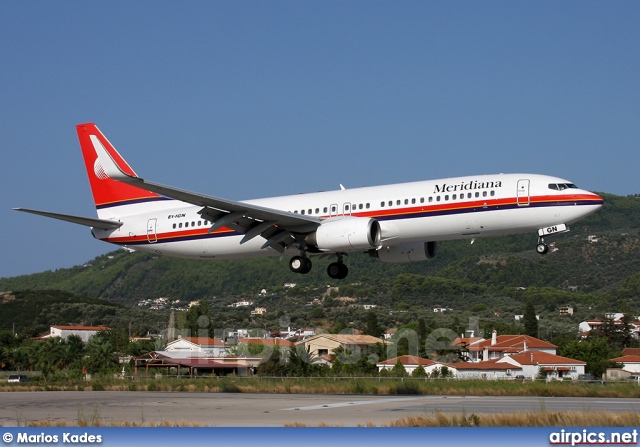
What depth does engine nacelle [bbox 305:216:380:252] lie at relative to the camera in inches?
1543

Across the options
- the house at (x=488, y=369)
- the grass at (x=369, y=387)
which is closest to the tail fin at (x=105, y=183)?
the grass at (x=369, y=387)

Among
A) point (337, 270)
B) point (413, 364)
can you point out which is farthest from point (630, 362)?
point (337, 270)

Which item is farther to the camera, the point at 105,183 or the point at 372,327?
the point at 372,327

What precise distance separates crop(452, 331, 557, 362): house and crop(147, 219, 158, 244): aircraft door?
3926cm

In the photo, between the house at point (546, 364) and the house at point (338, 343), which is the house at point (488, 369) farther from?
the house at point (338, 343)

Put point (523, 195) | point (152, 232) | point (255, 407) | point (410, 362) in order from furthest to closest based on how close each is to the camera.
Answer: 1. point (410, 362)
2. point (152, 232)
3. point (523, 195)
4. point (255, 407)

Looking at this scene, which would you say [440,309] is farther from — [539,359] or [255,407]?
[255,407]

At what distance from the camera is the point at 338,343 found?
7750 cm

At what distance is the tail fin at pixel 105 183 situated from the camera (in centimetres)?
4825

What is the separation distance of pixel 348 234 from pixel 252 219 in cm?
497

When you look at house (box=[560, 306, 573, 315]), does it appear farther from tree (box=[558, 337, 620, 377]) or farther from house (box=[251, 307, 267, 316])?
house (box=[251, 307, 267, 316])

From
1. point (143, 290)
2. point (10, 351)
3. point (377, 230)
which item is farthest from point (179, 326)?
point (377, 230)

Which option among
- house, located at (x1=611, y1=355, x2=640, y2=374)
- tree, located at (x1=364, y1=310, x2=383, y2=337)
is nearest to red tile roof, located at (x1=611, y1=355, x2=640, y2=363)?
house, located at (x1=611, y1=355, x2=640, y2=374)

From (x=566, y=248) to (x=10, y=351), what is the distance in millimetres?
98258
